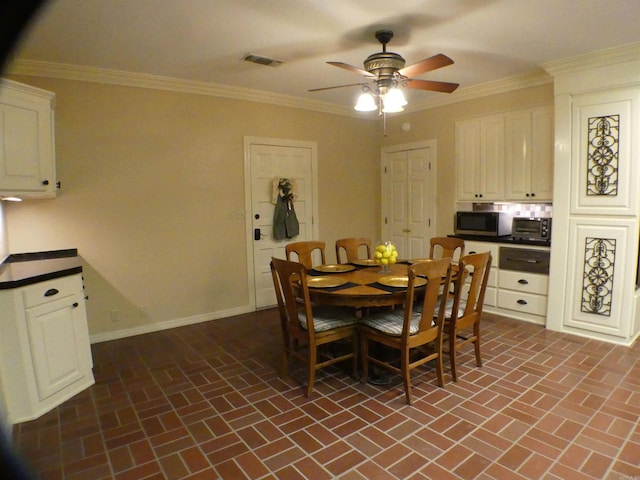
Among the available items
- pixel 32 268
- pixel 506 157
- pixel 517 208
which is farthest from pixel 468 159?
pixel 32 268

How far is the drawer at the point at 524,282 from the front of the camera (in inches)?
154

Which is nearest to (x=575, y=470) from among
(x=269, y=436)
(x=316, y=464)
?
(x=316, y=464)

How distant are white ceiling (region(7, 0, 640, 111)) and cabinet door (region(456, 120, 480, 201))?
83 cm

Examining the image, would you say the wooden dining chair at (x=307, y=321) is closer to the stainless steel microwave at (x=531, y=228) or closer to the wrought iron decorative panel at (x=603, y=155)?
the stainless steel microwave at (x=531, y=228)

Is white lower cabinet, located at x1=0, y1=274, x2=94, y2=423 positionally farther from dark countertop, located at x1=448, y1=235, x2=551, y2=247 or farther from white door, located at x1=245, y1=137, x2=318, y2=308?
dark countertop, located at x1=448, y1=235, x2=551, y2=247

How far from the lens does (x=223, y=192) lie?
14.3ft

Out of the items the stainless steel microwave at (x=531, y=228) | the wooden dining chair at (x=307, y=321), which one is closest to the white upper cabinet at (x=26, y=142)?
the wooden dining chair at (x=307, y=321)

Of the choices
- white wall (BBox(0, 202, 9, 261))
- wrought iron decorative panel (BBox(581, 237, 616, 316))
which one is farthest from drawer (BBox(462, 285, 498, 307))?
white wall (BBox(0, 202, 9, 261))

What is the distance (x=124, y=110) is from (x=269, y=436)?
329cm

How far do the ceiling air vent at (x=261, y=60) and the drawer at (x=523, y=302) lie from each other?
339 cm

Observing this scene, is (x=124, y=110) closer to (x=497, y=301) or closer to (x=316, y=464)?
(x=316, y=464)

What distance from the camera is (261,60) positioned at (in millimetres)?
3465

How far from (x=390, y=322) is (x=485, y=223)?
233 cm

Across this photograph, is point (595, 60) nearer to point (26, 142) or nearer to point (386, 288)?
point (386, 288)
